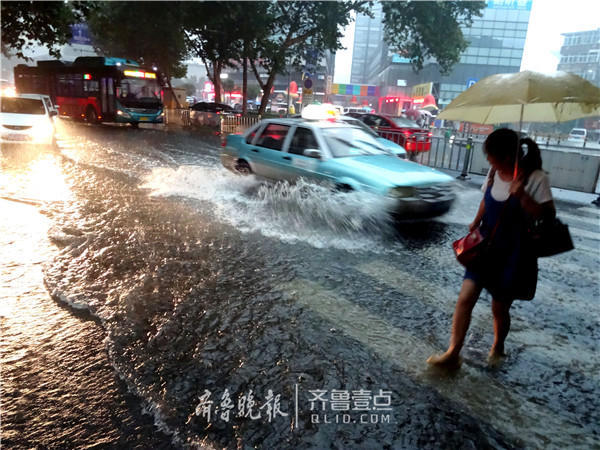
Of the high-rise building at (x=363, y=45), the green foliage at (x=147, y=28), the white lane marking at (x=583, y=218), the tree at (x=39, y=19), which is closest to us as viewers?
the white lane marking at (x=583, y=218)

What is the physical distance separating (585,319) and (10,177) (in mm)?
10784

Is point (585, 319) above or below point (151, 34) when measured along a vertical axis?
below

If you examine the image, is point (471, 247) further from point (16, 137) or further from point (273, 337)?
point (16, 137)

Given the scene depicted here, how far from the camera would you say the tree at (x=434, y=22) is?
953 inches

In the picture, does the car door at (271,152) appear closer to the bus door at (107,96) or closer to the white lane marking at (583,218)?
the white lane marking at (583,218)

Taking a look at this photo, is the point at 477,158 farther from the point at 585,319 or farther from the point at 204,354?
the point at 204,354

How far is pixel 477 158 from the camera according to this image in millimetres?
13445

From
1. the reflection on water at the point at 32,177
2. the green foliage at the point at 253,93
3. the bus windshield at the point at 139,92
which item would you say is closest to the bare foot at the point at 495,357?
the reflection on water at the point at 32,177

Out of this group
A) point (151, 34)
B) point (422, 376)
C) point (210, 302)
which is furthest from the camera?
point (151, 34)

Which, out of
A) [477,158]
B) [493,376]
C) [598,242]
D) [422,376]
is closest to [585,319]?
[493,376]

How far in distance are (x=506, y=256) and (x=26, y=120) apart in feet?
49.1

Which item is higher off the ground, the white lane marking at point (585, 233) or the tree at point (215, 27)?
the tree at point (215, 27)

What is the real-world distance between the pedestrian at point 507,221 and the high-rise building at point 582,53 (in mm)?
119485

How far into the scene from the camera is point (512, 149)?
2865 mm
